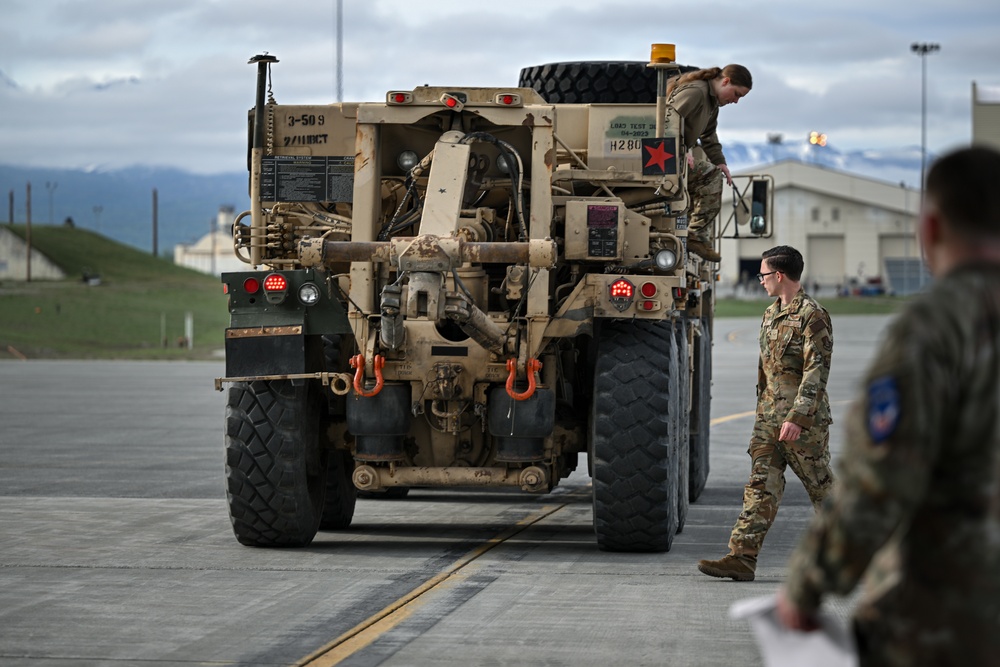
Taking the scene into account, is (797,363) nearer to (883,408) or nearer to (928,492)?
(928,492)

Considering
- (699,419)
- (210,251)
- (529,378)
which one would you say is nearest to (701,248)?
(699,419)

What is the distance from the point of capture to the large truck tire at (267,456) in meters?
10.1

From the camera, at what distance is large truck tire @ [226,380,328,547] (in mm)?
10062

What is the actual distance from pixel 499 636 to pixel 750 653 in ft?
3.85

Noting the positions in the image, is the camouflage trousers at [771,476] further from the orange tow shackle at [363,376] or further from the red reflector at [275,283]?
the red reflector at [275,283]

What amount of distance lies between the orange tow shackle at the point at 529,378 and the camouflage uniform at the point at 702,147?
2.19 m

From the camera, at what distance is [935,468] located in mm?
3730

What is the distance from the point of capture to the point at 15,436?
62.6ft

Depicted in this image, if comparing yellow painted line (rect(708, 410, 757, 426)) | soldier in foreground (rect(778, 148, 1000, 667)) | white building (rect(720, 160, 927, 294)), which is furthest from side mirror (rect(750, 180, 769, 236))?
white building (rect(720, 160, 927, 294))

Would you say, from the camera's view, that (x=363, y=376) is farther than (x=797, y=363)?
Yes

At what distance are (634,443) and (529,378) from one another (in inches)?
30.5

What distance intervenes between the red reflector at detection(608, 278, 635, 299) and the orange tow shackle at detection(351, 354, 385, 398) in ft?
4.90

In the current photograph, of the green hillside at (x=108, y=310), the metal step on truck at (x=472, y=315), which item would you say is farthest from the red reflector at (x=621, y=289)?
the green hillside at (x=108, y=310)

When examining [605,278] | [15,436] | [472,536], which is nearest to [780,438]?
[605,278]
